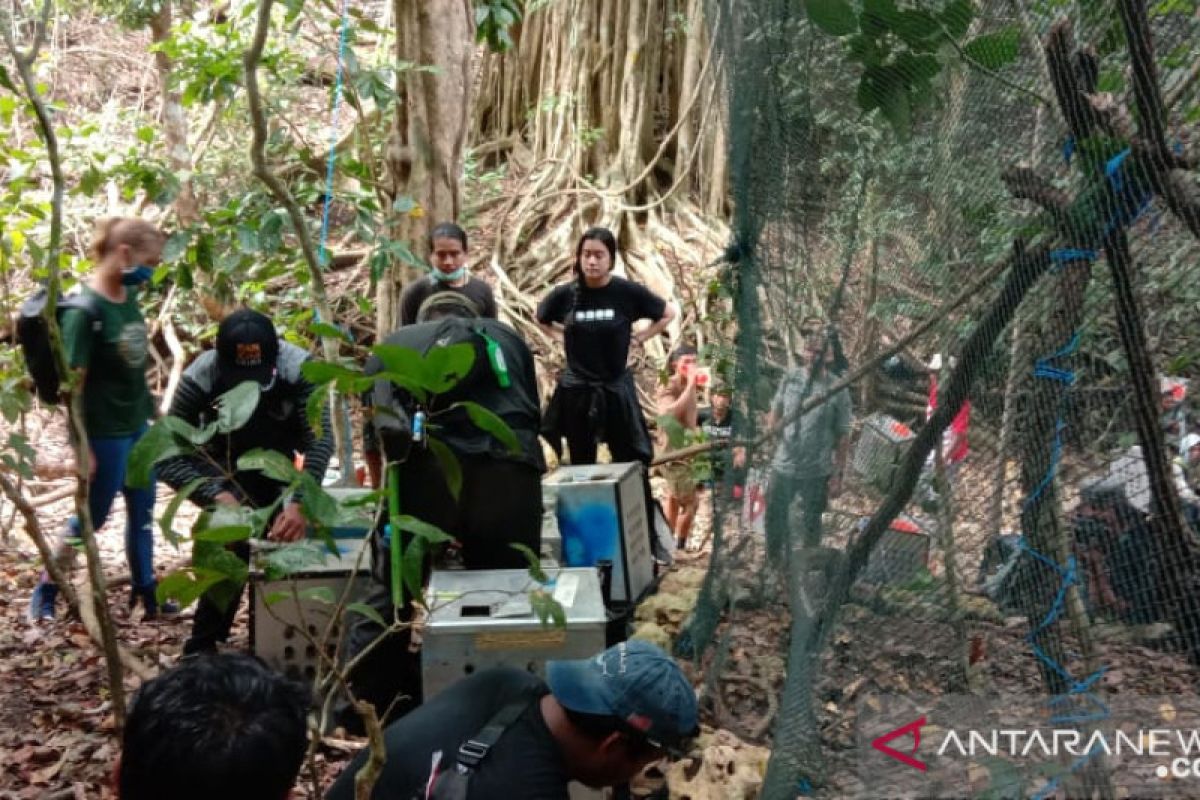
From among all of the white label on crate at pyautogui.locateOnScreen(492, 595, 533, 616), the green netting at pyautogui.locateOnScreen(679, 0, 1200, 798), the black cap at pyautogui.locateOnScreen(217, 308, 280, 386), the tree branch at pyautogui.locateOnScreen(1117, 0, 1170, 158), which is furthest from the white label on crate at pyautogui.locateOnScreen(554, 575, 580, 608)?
the tree branch at pyautogui.locateOnScreen(1117, 0, 1170, 158)

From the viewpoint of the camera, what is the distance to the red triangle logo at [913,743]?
2012 mm

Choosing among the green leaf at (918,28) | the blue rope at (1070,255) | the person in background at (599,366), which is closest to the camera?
the blue rope at (1070,255)

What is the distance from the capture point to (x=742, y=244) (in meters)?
4.04

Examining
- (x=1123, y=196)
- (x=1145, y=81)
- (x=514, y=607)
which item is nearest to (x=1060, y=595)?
(x=1123, y=196)

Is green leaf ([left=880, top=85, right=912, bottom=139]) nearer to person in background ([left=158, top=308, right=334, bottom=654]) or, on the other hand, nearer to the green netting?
the green netting

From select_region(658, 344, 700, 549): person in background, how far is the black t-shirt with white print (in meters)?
0.77

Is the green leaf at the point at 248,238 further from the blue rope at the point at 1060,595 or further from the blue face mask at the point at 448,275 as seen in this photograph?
the blue rope at the point at 1060,595

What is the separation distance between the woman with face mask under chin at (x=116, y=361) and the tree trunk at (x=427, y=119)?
197 cm

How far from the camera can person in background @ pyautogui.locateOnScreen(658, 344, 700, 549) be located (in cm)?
675

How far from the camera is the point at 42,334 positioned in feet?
13.6

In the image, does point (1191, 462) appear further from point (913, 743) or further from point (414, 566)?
point (414, 566)

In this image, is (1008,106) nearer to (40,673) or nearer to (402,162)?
(40,673)

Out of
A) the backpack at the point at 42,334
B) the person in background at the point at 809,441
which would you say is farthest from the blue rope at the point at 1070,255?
the backpack at the point at 42,334

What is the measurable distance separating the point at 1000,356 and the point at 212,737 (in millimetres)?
1352
